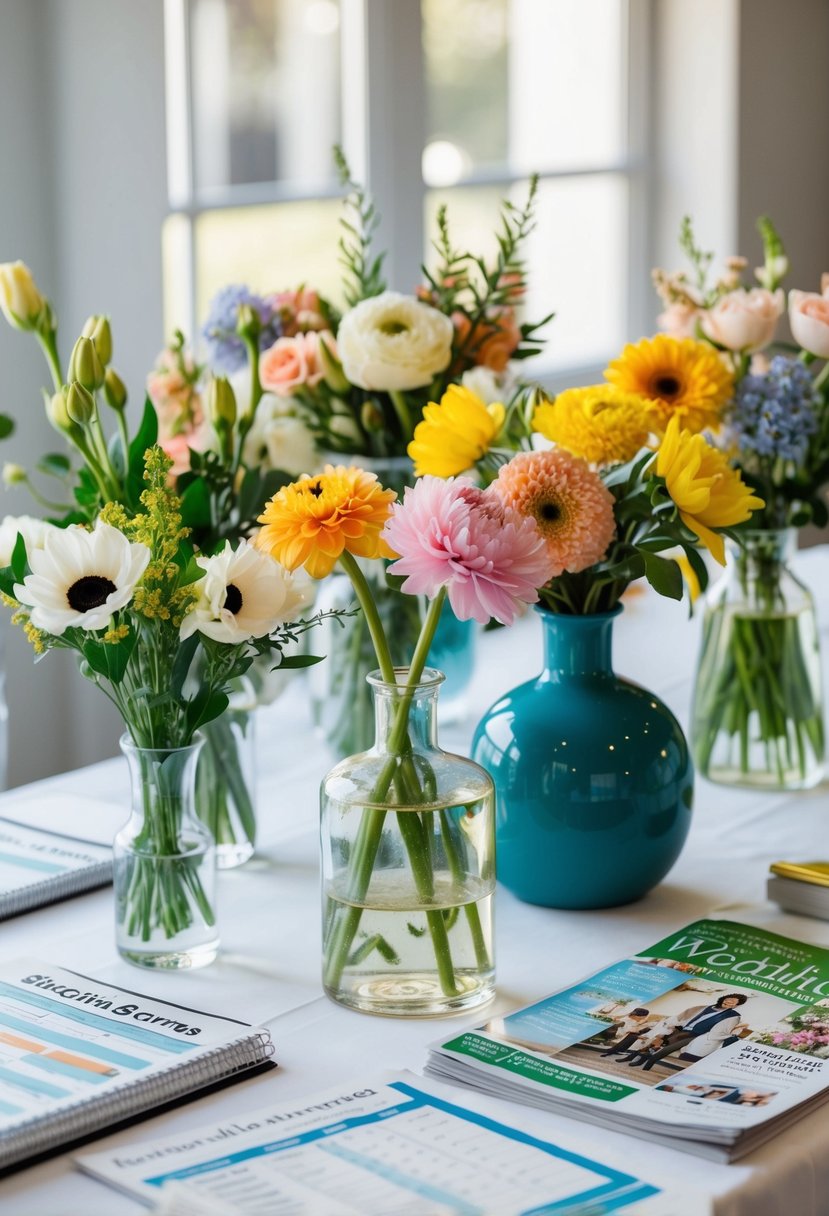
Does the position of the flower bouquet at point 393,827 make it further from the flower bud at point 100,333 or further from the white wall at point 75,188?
the white wall at point 75,188

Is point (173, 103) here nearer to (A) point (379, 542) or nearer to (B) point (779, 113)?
(A) point (379, 542)

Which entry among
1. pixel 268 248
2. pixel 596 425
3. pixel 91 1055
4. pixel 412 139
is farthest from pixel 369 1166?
pixel 412 139

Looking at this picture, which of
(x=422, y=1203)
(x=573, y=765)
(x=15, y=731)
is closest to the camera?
(x=422, y=1203)

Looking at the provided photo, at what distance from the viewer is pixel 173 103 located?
2.25 m

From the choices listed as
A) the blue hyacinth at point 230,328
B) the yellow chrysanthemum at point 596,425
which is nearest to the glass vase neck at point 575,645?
the yellow chrysanthemum at point 596,425

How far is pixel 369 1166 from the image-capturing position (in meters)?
0.77

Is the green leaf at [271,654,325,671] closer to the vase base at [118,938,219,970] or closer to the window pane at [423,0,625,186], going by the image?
the vase base at [118,938,219,970]

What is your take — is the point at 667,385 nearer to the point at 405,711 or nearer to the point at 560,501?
the point at 560,501

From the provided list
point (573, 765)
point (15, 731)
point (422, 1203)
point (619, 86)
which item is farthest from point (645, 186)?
point (422, 1203)

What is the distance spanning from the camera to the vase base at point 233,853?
1.24m

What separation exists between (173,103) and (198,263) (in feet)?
0.74

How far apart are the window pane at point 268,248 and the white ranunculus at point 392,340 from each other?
103 centimetres

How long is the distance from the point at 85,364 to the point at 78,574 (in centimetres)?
A: 18

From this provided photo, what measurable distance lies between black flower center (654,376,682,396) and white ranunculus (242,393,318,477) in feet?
1.11
